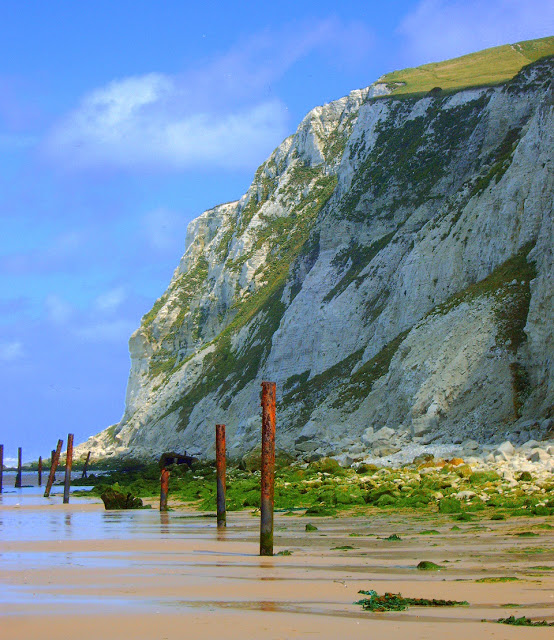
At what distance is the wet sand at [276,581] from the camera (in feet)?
23.8

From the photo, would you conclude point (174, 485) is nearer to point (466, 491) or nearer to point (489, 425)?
point (489, 425)

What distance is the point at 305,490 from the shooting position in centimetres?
2797

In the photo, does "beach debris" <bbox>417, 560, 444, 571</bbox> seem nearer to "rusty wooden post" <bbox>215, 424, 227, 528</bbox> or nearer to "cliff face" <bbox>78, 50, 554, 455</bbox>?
"rusty wooden post" <bbox>215, 424, 227, 528</bbox>

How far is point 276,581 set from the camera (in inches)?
408

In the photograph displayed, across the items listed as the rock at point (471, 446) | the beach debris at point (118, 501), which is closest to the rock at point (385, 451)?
the rock at point (471, 446)

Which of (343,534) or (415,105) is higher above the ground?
(415,105)

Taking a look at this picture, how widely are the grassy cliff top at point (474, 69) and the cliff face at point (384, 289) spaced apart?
3.76 m

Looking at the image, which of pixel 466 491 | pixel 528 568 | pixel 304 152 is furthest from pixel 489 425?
pixel 304 152

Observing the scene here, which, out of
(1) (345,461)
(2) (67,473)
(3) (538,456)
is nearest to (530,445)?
(3) (538,456)

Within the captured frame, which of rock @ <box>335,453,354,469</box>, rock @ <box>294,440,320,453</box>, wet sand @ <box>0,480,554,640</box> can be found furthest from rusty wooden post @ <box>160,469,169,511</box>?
rock @ <box>294,440,320,453</box>

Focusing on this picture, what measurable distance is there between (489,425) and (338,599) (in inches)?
1018

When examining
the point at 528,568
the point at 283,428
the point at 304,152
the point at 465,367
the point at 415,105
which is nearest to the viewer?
the point at 528,568

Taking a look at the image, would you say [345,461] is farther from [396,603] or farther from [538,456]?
[396,603]

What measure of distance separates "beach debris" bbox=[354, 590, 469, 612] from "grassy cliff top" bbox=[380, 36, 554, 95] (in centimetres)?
6715
